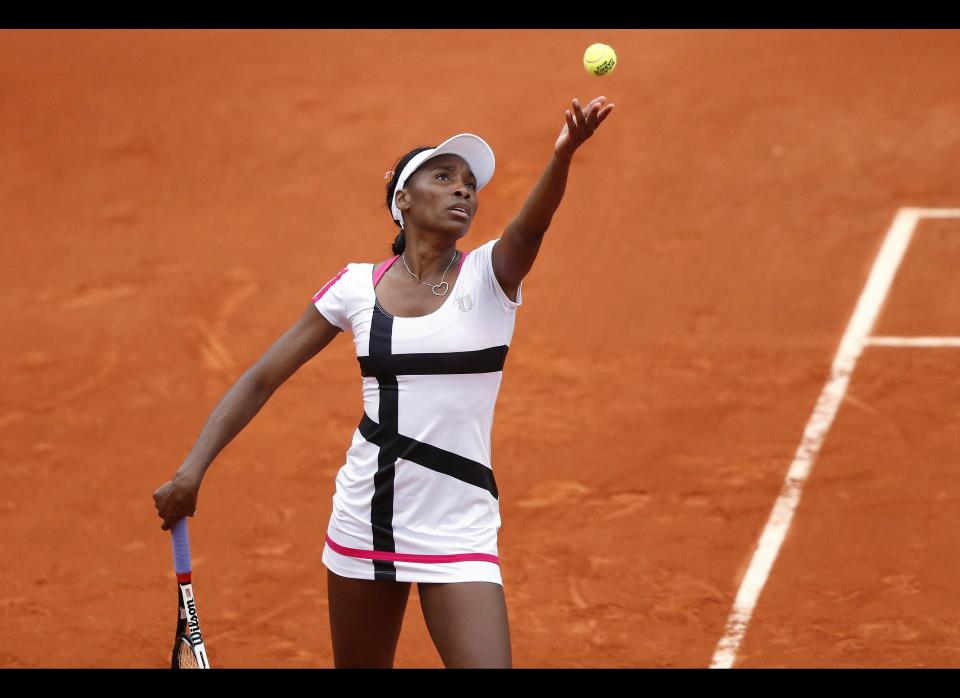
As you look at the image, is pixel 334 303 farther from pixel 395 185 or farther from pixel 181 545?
pixel 181 545

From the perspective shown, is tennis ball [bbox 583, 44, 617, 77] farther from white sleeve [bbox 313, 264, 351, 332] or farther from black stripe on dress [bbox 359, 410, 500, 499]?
black stripe on dress [bbox 359, 410, 500, 499]

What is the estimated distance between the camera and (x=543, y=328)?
9812 mm

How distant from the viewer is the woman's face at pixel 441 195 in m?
4.35

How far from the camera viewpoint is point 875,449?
8.03 meters

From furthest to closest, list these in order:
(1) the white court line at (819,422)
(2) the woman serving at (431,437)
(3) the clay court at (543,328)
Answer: (3) the clay court at (543,328), (1) the white court line at (819,422), (2) the woman serving at (431,437)

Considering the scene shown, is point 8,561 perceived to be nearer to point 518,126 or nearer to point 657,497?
point 657,497

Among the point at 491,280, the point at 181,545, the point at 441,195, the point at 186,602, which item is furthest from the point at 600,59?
the point at 186,602

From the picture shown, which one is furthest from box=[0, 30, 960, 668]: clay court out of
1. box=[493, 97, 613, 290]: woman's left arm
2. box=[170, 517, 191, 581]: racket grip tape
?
box=[493, 97, 613, 290]: woman's left arm

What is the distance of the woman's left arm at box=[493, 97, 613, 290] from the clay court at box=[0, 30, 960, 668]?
2.98 m

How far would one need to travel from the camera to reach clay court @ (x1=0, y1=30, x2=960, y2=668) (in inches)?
275

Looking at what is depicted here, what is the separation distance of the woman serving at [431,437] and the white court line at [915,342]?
5.51m

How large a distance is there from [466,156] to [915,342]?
5.61 m

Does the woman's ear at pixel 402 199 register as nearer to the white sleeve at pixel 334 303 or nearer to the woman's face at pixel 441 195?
the woman's face at pixel 441 195

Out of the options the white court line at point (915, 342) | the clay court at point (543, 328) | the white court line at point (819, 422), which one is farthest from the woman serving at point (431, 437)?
the white court line at point (915, 342)
